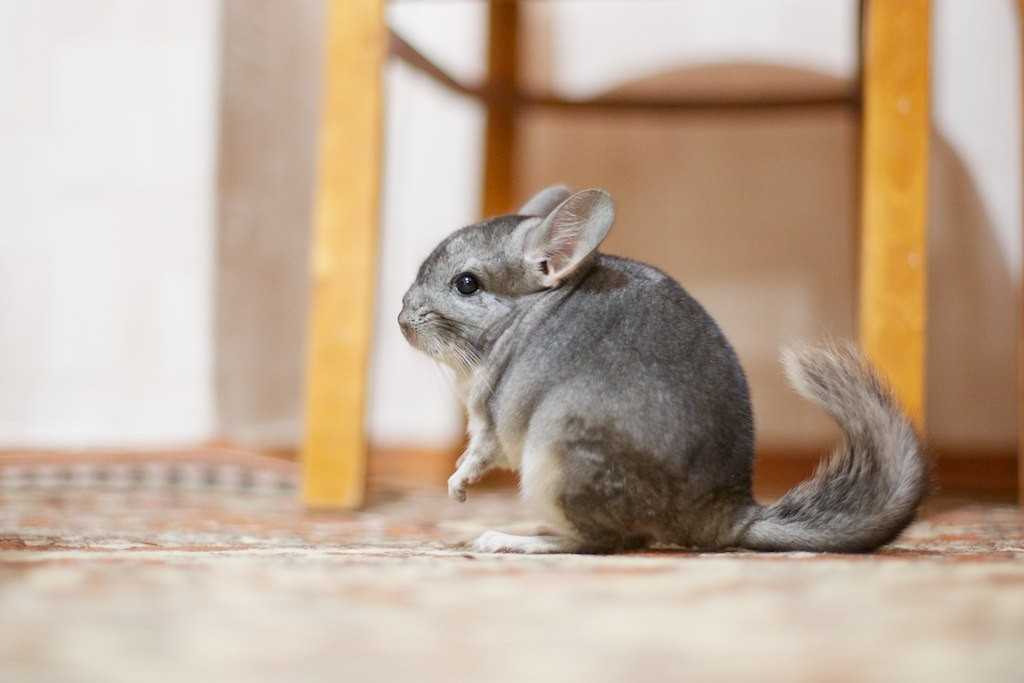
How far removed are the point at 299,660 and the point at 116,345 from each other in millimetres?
1697

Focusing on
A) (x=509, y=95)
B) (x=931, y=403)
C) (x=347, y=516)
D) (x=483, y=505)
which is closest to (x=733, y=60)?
(x=509, y=95)

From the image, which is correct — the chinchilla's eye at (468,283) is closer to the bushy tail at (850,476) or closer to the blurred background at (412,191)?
the bushy tail at (850,476)

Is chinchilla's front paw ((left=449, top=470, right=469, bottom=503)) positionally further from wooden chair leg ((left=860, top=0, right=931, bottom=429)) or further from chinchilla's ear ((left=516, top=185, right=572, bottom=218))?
wooden chair leg ((left=860, top=0, right=931, bottom=429))

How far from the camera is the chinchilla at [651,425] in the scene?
0.90 meters

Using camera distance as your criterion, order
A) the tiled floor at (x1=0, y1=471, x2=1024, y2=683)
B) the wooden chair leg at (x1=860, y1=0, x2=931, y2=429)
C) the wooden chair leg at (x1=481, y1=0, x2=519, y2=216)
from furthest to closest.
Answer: the wooden chair leg at (x1=481, y1=0, x2=519, y2=216) < the wooden chair leg at (x1=860, y1=0, x2=931, y2=429) < the tiled floor at (x1=0, y1=471, x2=1024, y2=683)

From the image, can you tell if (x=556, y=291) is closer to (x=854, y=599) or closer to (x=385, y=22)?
(x=854, y=599)

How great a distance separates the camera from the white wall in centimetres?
200

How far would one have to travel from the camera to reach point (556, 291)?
3.31ft

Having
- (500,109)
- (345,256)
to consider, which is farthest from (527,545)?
(500,109)

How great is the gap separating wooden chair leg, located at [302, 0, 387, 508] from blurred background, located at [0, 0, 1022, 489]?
1.27 feet

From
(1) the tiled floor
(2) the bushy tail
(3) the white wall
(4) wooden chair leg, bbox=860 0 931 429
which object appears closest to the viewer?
(1) the tiled floor

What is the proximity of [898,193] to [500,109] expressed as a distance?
3.25ft

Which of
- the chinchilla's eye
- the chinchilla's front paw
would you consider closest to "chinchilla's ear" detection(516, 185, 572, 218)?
the chinchilla's eye

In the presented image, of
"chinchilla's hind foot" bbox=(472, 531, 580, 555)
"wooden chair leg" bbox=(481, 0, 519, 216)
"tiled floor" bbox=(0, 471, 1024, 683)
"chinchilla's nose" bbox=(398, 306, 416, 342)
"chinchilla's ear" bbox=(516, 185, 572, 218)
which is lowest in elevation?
"chinchilla's hind foot" bbox=(472, 531, 580, 555)
